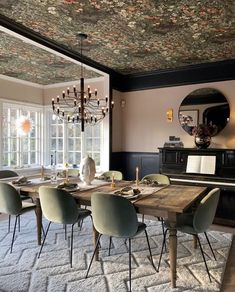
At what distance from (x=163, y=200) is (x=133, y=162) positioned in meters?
2.89

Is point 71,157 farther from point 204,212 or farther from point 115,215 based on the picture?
point 204,212

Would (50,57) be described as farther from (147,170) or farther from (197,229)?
(197,229)

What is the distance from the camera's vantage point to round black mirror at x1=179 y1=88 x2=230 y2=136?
445 centimetres

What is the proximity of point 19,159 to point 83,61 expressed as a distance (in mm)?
2827

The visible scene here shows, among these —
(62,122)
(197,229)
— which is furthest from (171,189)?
(62,122)

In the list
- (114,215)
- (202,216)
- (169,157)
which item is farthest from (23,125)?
(202,216)

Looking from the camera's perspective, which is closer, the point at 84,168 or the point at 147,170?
the point at 84,168

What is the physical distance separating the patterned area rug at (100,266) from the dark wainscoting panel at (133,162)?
178 centimetres

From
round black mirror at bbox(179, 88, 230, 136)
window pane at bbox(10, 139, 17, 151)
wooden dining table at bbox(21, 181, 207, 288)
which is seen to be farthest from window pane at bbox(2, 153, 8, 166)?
Answer: round black mirror at bbox(179, 88, 230, 136)

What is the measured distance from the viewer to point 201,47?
3830mm

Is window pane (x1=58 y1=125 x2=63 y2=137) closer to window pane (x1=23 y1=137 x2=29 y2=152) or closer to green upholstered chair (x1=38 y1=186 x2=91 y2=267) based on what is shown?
window pane (x1=23 y1=137 x2=29 y2=152)

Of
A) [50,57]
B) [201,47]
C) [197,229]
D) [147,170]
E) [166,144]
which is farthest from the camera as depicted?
[147,170]

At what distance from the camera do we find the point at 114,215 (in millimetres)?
2365

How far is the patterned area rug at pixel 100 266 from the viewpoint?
236 centimetres
